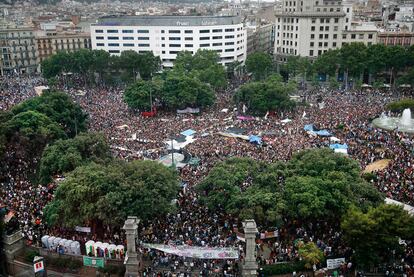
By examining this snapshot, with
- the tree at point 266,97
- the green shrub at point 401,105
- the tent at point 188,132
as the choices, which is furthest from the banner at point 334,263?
the green shrub at point 401,105

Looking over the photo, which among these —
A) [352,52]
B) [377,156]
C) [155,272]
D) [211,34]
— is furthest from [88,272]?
[211,34]

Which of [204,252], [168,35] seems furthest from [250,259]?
[168,35]

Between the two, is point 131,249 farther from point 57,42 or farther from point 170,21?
point 57,42

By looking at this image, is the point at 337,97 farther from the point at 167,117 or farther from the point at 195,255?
the point at 195,255

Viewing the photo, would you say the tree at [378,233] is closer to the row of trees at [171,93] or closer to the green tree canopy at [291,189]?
the green tree canopy at [291,189]

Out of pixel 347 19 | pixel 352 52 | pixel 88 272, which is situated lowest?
pixel 88 272

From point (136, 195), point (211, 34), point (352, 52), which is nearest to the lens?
point (136, 195)

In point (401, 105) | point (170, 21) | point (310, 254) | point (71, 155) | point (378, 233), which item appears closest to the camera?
point (378, 233)
